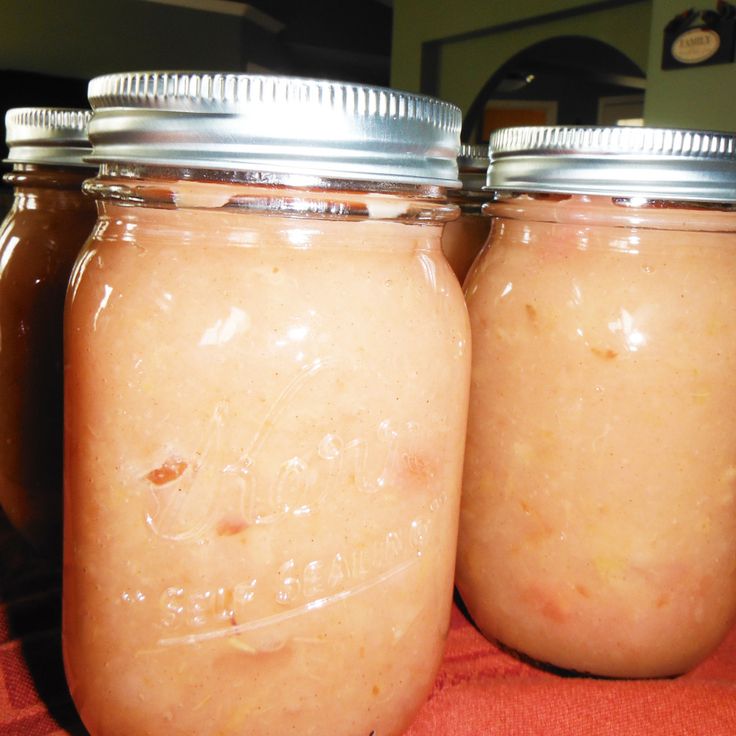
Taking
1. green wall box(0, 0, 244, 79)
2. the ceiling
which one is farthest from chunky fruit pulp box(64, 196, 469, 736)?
the ceiling

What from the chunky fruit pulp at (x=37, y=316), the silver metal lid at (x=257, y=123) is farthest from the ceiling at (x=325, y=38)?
the silver metal lid at (x=257, y=123)

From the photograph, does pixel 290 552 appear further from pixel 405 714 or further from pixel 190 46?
pixel 190 46

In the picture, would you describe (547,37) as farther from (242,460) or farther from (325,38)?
(242,460)

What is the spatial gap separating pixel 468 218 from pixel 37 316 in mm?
419

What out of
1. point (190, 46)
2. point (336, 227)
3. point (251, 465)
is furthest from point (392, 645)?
point (190, 46)

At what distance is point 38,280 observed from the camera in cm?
65

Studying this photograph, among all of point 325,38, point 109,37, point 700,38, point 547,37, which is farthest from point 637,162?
point 325,38

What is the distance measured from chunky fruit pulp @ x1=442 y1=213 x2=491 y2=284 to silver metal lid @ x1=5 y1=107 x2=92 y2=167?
35 cm

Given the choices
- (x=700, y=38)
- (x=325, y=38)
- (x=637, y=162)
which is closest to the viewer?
(x=637, y=162)

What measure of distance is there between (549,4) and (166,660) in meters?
4.11

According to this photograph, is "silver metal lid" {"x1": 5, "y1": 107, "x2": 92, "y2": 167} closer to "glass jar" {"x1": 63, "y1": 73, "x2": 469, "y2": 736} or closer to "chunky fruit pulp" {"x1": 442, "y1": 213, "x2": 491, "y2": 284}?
"glass jar" {"x1": 63, "y1": 73, "x2": 469, "y2": 736}

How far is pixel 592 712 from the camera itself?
55 centimetres

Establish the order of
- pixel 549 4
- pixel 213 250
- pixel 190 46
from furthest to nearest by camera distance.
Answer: pixel 190 46, pixel 549 4, pixel 213 250

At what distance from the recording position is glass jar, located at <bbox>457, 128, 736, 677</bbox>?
0.54 meters
